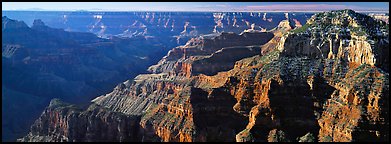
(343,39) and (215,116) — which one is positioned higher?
(343,39)

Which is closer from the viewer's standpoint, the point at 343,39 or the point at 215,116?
the point at 343,39

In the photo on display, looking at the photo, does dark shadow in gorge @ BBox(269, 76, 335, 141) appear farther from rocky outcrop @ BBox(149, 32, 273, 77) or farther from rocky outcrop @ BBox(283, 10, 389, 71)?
rocky outcrop @ BBox(149, 32, 273, 77)

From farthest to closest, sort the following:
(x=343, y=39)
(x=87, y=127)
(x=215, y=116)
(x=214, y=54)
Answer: (x=214, y=54)
(x=215, y=116)
(x=343, y=39)
(x=87, y=127)

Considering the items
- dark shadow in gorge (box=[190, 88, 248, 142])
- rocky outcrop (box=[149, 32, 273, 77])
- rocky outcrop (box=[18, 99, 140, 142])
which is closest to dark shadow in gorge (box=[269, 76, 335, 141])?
dark shadow in gorge (box=[190, 88, 248, 142])

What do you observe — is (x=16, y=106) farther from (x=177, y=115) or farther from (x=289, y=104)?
(x=289, y=104)

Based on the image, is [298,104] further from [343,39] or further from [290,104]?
[343,39]

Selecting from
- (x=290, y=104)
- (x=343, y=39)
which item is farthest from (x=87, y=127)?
(x=343, y=39)

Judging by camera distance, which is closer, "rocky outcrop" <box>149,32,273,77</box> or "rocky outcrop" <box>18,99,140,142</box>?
"rocky outcrop" <box>18,99,140,142</box>

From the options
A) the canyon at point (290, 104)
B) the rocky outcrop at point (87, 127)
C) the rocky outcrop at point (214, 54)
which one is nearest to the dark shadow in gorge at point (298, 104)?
the canyon at point (290, 104)

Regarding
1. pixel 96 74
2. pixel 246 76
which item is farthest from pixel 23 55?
pixel 246 76

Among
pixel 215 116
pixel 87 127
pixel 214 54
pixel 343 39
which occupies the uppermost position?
A: pixel 343 39
